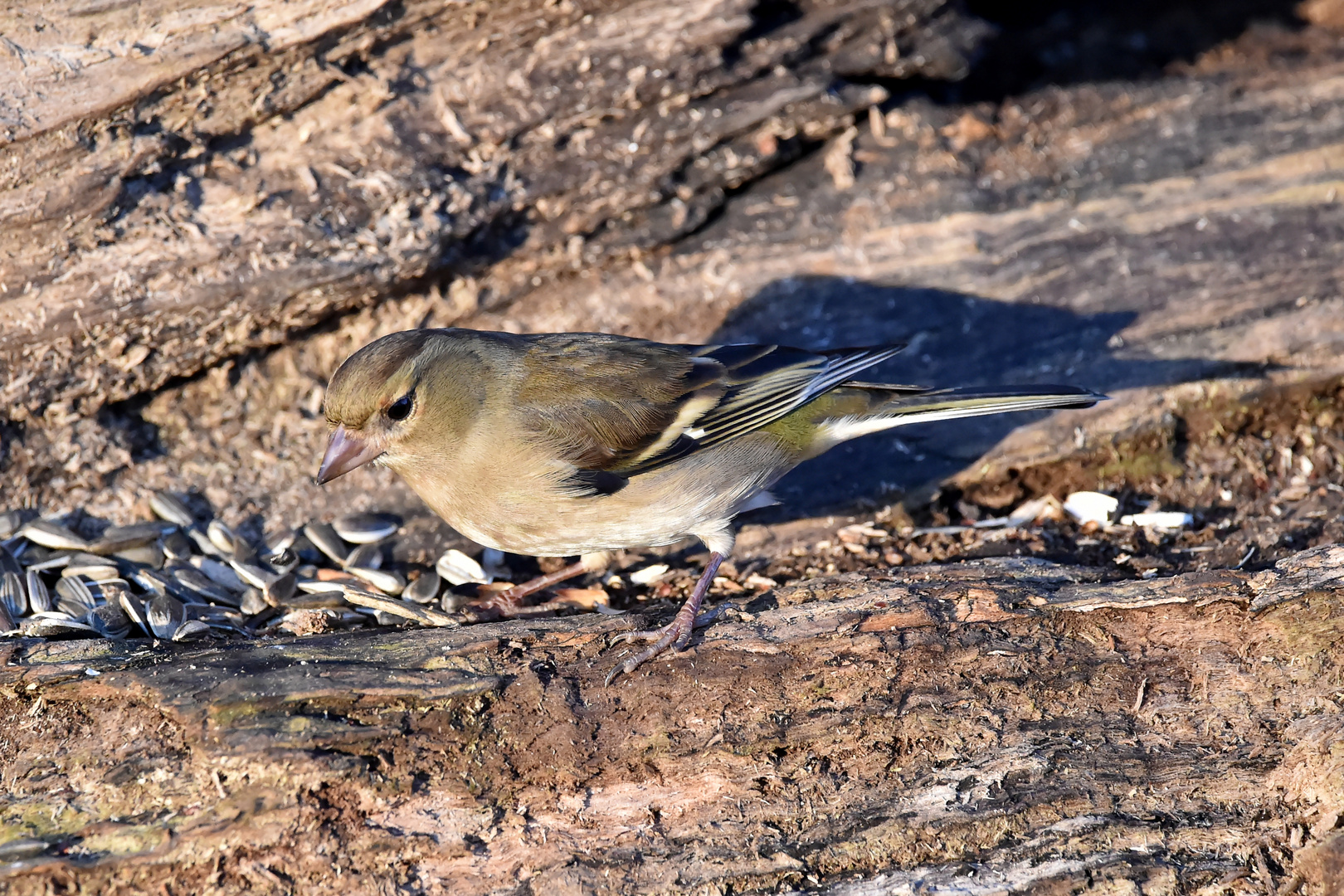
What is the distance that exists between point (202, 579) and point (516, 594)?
1439mm

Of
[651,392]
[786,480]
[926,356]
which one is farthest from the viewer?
[926,356]

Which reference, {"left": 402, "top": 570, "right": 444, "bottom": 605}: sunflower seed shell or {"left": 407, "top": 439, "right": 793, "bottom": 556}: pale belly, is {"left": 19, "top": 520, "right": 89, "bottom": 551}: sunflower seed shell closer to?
{"left": 402, "top": 570, "right": 444, "bottom": 605}: sunflower seed shell

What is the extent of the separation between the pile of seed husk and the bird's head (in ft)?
2.26

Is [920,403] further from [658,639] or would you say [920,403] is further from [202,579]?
[202,579]

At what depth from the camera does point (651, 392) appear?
4.81m

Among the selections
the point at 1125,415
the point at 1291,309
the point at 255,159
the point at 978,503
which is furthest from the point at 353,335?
the point at 1291,309

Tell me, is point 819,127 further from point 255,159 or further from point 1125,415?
point 255,159

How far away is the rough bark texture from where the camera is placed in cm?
344

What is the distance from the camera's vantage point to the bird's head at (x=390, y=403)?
174 inches

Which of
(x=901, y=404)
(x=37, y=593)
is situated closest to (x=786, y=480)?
(x=901, y=404)

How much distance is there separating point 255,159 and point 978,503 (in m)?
4.03

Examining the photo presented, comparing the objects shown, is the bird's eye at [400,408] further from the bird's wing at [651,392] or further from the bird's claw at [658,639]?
the bird's claw at [658,639]

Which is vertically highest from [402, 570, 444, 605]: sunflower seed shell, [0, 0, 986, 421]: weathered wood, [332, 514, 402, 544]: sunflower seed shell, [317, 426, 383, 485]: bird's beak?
[0, 0, 986, 421]: weathered wood

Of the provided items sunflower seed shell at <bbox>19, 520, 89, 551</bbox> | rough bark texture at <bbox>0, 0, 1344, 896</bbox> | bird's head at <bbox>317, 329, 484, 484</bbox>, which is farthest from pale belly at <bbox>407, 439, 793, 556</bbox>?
sunflower seed shell at <bbox>19, 520, 89, 551</bbox>
